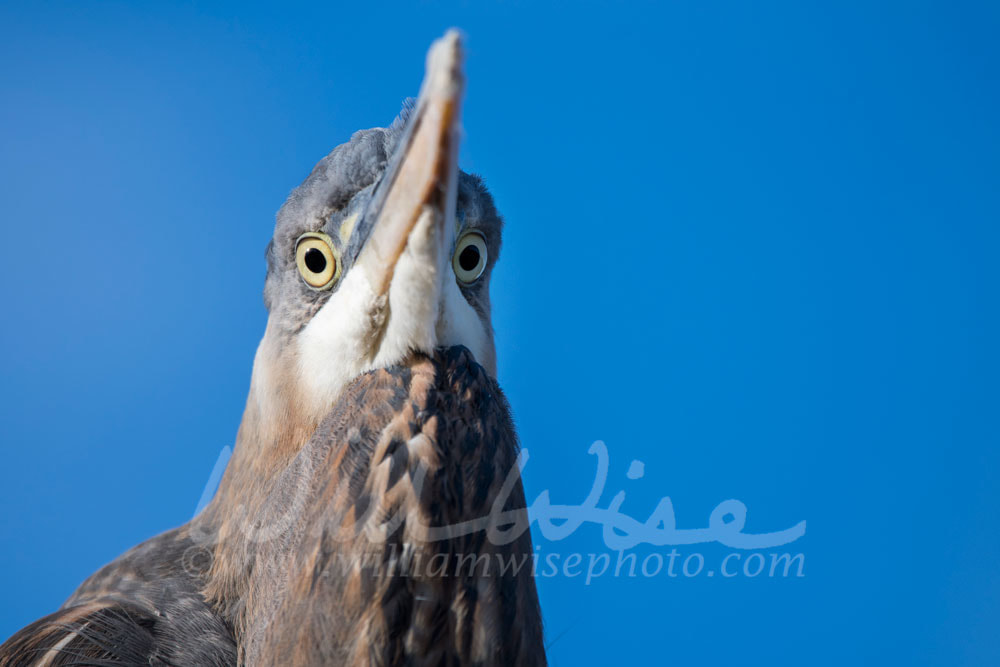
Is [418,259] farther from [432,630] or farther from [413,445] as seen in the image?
[432,630]

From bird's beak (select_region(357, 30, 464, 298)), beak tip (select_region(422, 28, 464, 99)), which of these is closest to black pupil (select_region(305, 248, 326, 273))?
bird's beak (select_region(357, 30, 464, 298))

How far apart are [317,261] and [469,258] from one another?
304 millimetres

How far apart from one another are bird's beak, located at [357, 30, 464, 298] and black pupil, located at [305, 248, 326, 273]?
0.82 feet

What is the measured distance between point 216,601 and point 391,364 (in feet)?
2.14

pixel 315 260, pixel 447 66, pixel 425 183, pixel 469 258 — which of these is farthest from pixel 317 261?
pixel 447 66

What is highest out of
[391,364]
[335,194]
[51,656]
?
[335,194]

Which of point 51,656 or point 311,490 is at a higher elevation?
point 311,490

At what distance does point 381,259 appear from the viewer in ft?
4.26

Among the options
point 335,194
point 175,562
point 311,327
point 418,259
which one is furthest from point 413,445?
point 175,562

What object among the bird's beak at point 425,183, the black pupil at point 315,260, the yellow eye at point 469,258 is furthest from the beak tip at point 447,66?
the black pupil at point 315,260

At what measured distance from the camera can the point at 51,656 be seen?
149 cm

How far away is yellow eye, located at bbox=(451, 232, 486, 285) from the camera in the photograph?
5.09 feet

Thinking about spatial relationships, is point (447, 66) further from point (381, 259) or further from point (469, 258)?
point (469, 258)

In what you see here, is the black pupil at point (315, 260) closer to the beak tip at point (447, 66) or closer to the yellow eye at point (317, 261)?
the yellow eye at point (317, 261)
